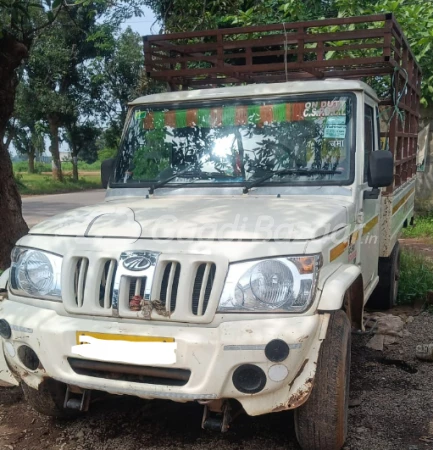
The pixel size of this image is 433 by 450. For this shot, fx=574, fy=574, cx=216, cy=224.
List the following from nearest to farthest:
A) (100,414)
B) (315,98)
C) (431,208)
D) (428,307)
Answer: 1. (100,414)
2. (315,98)
3. (428,307)
4. (431,208)

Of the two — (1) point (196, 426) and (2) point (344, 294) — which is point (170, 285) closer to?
(2) point (344, 294)

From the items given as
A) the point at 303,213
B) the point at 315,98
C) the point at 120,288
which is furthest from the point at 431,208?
the point at 120,288

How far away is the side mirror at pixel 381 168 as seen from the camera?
3439mm

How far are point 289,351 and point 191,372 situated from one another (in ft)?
1.41

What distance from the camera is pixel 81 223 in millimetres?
2951

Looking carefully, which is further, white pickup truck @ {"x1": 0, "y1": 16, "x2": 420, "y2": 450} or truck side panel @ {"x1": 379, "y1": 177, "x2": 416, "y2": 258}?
truck side panel @ {"x1": 379, "y1": 177, "x2": 416, "y2": 258}

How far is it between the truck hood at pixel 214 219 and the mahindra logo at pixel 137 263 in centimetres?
14

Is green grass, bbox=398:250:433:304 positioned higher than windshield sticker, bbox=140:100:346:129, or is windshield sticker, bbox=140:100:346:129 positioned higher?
windshield sticker, bbox=140:100:346:129

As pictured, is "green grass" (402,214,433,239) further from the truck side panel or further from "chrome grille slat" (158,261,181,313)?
"chrome grille slat" (158,261,181,313)

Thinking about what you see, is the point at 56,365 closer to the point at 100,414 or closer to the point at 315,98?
the point at 100,414

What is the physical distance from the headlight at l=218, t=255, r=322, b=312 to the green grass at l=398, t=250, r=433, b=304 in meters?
3.60

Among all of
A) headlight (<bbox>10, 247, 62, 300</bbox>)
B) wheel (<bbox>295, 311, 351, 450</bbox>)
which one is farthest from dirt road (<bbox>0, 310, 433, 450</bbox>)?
headlight (<bbox>10, 247, 62, 300</bbox>)

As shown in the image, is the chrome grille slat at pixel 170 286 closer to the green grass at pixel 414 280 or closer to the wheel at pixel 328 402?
the wheel at pixel 328 402

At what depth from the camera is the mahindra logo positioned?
8.43 ft
